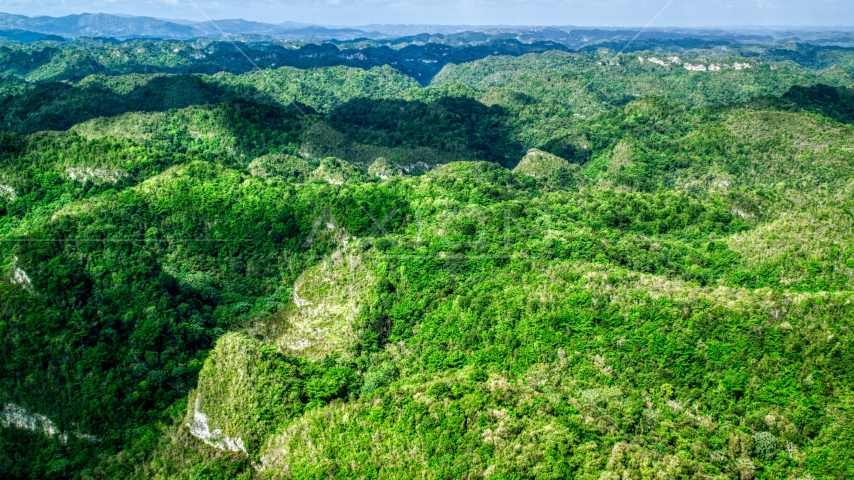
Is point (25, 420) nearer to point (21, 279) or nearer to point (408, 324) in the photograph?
point (21, 279)

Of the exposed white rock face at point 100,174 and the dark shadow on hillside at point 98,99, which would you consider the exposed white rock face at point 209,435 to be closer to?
the exposed white rock face at point 100,174

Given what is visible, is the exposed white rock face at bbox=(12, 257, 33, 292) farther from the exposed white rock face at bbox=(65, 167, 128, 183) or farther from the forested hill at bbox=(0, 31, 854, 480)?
the exposed white rock face at bbox=(65, 167, 128, 183)

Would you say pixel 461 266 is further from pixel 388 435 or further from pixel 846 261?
pixel 846 261

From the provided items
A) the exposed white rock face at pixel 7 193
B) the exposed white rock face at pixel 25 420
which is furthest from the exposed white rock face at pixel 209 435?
the exposed white rock face at pixel 7 193

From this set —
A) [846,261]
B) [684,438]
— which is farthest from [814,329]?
[846,261]

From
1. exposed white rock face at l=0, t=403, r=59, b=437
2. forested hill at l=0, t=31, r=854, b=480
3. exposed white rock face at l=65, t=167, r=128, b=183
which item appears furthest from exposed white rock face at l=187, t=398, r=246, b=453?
exposed white rock face at l=65, t=167, r=128, b=183

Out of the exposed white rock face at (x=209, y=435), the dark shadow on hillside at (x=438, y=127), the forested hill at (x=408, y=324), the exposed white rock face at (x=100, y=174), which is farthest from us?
the dark shadow on hillside at (x=438, y=127)
